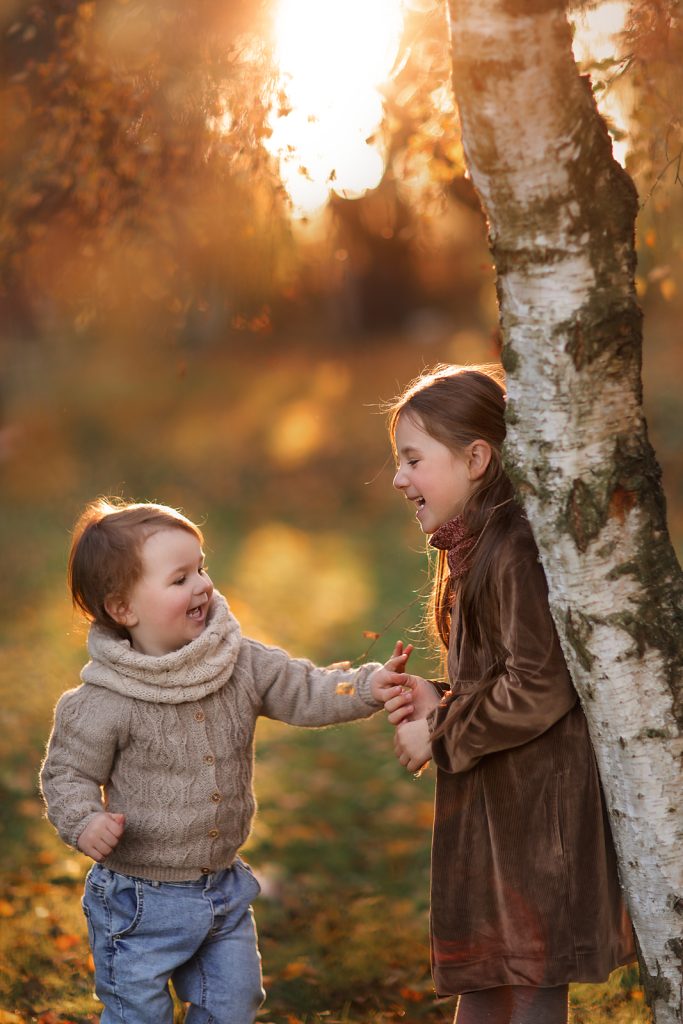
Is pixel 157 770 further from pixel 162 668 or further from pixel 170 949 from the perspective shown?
pixel 170 949

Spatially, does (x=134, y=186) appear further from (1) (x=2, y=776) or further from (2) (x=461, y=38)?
(1) (x=2, y=776)

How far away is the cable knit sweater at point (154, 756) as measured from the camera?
2887 millimetres

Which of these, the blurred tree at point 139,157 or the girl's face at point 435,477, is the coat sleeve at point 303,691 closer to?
the girl's face at point 435,477

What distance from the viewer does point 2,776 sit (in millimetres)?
6078

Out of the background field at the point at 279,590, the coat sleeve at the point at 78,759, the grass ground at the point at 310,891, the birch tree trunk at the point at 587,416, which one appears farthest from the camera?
the background field at the point at 279,590

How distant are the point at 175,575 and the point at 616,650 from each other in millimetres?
1183

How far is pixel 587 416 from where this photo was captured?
8.09 feet

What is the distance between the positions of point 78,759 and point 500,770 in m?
1.10

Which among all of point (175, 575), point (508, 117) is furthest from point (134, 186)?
point (508, 117)

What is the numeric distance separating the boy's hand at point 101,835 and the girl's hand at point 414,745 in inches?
29.1

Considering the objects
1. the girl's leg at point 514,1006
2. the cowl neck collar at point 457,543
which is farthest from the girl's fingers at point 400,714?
the girl's leg at point 514,1006

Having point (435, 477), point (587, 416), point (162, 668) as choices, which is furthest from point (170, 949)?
point (587, 416)

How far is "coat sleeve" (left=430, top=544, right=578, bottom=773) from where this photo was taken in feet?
8.57

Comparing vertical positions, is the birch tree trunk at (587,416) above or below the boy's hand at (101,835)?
above
